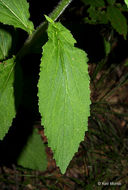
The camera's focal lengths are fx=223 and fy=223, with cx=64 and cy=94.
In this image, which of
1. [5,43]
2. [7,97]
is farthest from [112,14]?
[7,97]

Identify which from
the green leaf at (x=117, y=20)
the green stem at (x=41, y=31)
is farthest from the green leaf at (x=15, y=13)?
the green leaf at (x=117, y=20)

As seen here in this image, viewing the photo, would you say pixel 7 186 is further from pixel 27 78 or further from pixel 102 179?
pixel 27 78

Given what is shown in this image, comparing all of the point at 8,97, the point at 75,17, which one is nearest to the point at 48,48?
the point at 8,97

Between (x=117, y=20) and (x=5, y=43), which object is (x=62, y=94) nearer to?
(x=5, y=43)

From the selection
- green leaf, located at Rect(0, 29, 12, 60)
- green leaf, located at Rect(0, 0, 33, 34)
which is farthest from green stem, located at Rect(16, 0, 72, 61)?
green leaf, located at Rect(0, 29, 12, 60)

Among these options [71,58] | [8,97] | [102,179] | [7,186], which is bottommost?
[102,179]
